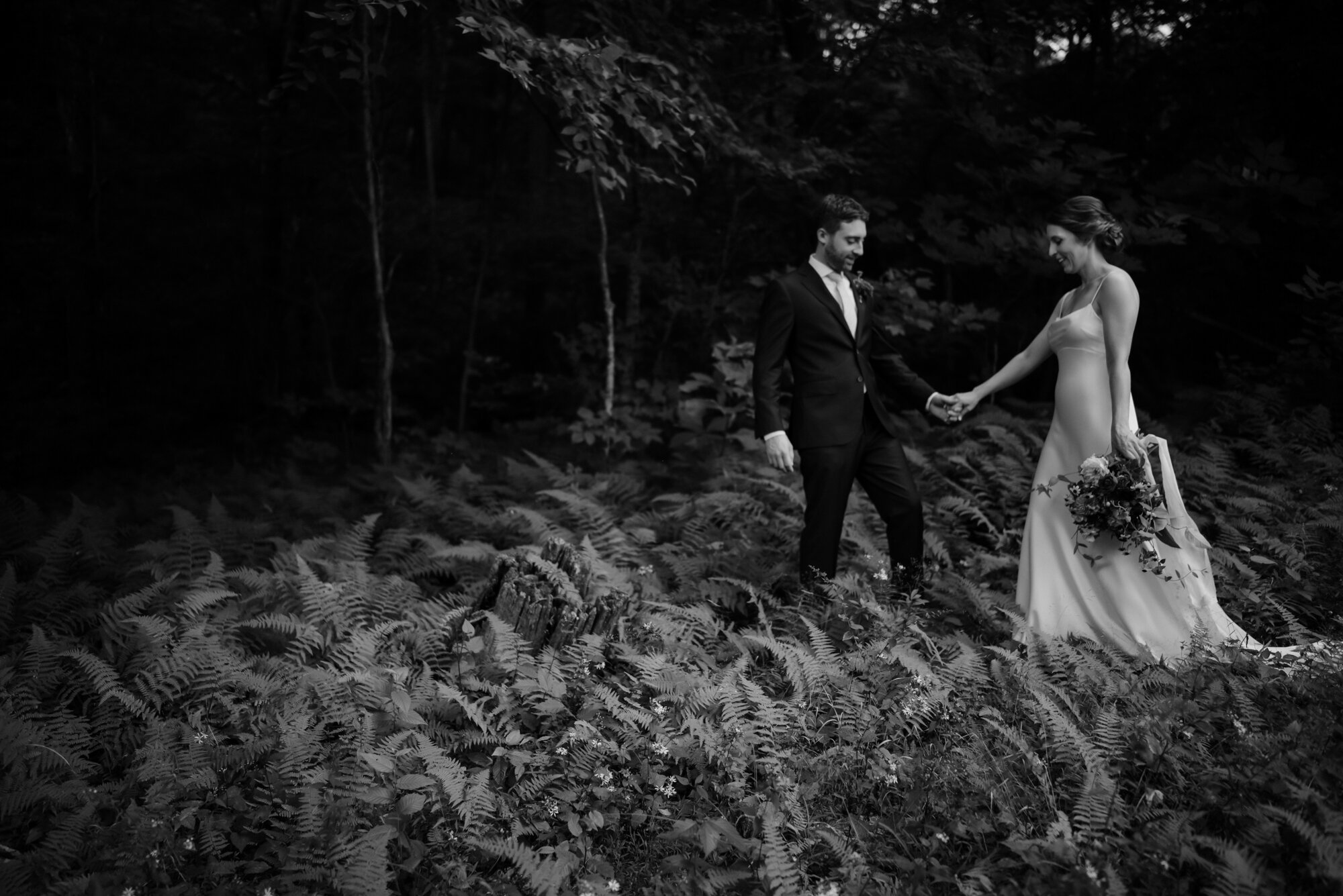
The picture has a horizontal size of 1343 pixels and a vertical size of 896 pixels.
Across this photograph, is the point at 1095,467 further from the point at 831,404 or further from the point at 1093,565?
the point at 831,404

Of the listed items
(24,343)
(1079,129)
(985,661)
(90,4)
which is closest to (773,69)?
(1079,129)

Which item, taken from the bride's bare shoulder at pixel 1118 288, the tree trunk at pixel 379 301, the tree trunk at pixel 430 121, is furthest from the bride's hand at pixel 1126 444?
the tree trunk at pixel 430 121

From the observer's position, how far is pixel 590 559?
5617mm

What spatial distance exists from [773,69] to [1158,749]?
8.28 m

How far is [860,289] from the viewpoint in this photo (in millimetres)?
5547

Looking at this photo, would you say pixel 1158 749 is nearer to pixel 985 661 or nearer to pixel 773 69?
pixel 985 661

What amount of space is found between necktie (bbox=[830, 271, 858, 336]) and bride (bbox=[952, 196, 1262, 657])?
110 cm

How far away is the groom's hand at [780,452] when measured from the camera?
4.95 meters

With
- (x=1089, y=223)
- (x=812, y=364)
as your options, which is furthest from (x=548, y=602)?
(x=1089, y=223)

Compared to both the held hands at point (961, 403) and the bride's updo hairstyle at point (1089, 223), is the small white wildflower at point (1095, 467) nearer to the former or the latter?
the held hands at point (961, 403)

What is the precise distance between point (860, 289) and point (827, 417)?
94cm

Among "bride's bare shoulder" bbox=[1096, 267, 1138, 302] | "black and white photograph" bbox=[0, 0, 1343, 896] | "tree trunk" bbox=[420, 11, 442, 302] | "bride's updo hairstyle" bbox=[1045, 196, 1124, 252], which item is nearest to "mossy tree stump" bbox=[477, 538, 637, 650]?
"black and white photograph" bbox=[0, 0, 1343, 896]

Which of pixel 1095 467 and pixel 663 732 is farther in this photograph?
pixel 1095 467

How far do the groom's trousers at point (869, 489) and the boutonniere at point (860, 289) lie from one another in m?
0.66
